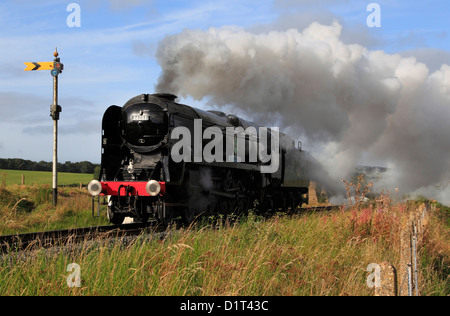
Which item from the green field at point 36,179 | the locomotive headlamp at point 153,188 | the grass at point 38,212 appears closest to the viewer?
the locomotive headlamp at point 153,188

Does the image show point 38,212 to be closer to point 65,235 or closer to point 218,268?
point 65,235

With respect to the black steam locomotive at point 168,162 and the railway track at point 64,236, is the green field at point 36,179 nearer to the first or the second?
the black steam locomotive at point 168,162

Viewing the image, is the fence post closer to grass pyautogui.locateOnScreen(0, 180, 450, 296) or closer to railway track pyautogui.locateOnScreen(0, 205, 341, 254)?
grass pyautogui.locateOnScreen(0, 180, 450, 296)

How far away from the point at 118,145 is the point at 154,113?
1609 millimetres

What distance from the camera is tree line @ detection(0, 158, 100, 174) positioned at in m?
48.6

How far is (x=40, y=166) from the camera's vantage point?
49719 millimetres

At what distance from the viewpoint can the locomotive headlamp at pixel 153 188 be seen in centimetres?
1107

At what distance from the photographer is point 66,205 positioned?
15.3 metres

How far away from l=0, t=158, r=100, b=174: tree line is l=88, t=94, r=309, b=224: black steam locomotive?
35916mm

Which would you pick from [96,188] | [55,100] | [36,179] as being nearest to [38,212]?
[55,100]

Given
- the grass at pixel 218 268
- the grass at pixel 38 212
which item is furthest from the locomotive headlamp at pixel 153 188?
the grass at pixel 218 268

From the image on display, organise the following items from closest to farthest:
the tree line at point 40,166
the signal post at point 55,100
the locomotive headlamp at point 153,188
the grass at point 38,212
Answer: the locomotive headlamp at point 153,188 < the grass at point 38,212 < the signal post at point 55,100 < the tree line at point 40,166

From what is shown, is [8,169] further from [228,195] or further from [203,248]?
[203,248]
